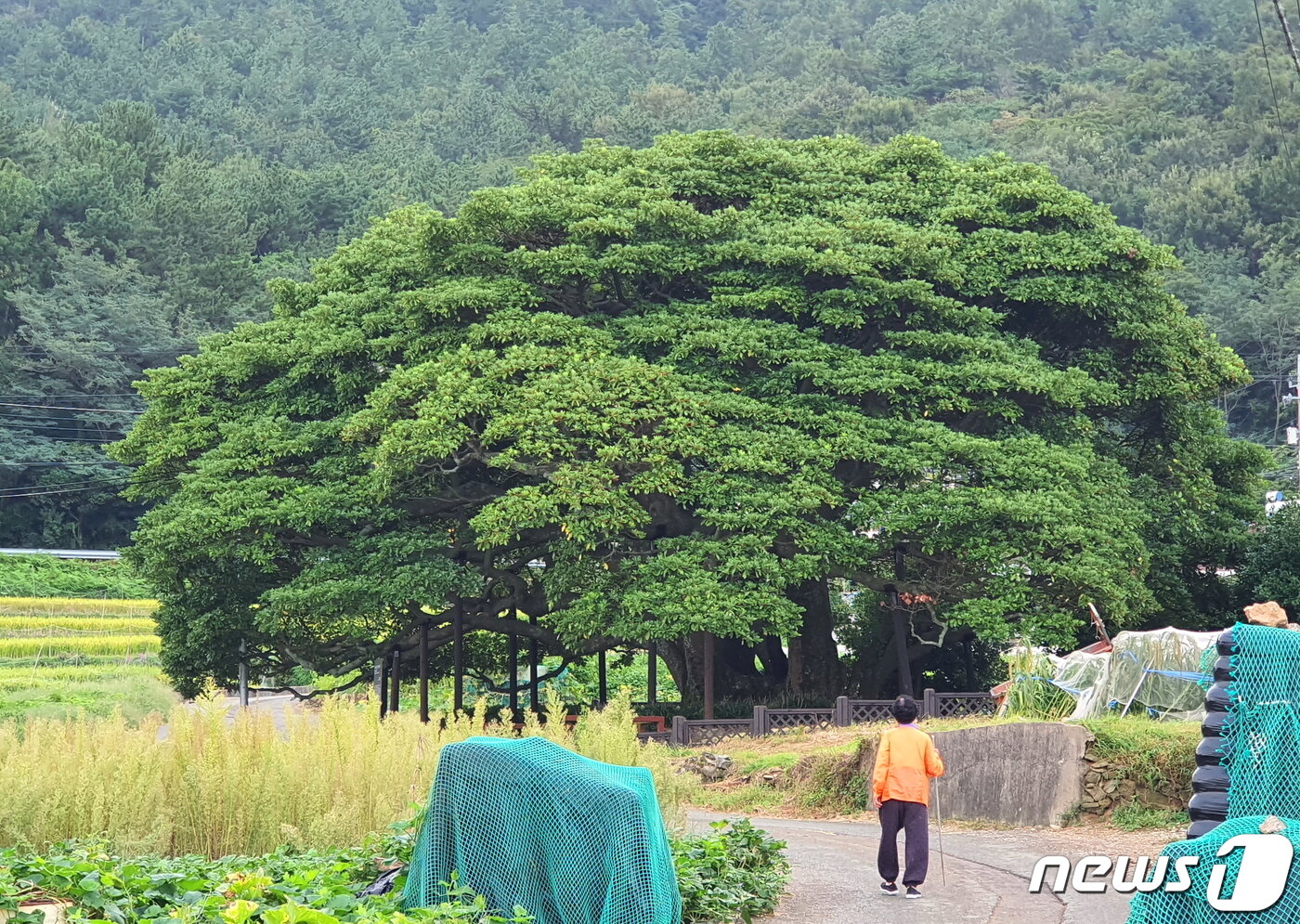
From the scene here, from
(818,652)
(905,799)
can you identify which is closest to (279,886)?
(905,799)

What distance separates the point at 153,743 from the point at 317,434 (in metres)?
15.8

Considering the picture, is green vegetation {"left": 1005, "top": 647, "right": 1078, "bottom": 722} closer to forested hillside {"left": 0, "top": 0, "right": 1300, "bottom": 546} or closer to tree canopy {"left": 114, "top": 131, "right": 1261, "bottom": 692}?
tree canopy {"left": 114, "top": 131, "right": 1261, "bottom": 692}

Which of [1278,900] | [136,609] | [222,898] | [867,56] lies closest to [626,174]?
[222,898]

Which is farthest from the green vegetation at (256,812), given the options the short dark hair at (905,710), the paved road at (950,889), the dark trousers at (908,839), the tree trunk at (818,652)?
the tree trunk at (818,652)

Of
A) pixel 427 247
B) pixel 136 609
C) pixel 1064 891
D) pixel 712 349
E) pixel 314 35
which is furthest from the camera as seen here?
pixel 314 35

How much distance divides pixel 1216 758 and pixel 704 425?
53.9ft

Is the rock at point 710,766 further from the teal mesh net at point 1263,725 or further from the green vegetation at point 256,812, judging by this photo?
the teal mesh net at point 1263,725

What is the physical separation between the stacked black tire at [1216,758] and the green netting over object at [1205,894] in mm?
2085

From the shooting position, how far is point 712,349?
25.2 metres

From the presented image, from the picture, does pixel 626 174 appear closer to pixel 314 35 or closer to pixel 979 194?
pixel 979 194

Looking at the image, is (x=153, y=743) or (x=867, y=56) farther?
(x=867, y=56)

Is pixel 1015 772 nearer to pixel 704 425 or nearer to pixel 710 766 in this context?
pixel 710 766

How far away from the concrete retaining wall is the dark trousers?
174 inches

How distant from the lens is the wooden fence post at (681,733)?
907 inches
